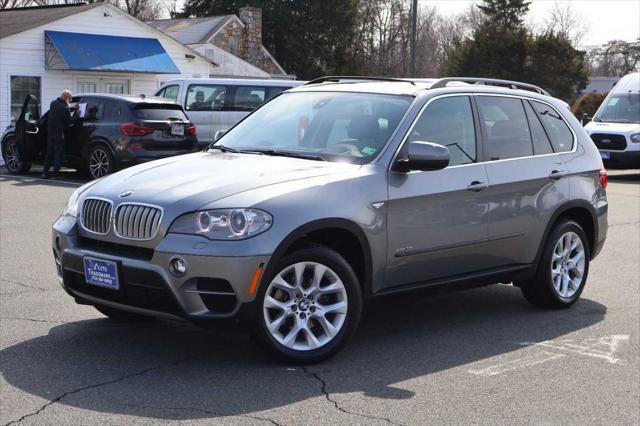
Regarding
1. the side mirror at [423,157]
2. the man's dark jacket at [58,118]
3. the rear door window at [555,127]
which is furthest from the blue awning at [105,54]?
the side mirror at [423,157]

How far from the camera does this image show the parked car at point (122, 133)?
17.8 meters

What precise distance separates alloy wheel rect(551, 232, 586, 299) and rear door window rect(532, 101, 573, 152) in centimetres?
71

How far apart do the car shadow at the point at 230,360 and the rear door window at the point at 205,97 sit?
14.5 meters

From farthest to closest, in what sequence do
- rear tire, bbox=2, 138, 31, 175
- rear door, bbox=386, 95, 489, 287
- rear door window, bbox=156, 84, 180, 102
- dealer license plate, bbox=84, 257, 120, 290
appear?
1. rear door window, bbox=156, 84, 180, 102
2. rear tire, bbox=2, 138, 31, 175
3. rear door, bbox=386, 95, 489, 287
4. dealer license plate, bbox=84, 257, 120, 290

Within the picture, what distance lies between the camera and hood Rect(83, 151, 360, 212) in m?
5.54

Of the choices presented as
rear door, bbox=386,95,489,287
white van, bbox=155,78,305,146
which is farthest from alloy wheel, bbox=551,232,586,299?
white van, bbox=155,78,305,146

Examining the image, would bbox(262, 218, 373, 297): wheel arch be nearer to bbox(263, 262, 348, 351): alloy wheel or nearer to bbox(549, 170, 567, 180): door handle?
bbox(263, 262, 348, 351): alloy wheel

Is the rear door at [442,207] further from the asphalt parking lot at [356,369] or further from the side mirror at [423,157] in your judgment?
the asphalt parking lot at [356,369]

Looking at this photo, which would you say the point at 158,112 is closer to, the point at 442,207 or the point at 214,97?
the point at 214,97

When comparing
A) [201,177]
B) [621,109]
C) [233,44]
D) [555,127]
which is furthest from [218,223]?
[233,44]

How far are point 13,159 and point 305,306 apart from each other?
15.9 meters

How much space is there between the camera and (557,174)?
7.40 meters

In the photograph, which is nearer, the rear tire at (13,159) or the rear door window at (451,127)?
the rear door window at (451,127)

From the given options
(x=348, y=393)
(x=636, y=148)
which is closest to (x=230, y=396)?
(x=348, y=393)
